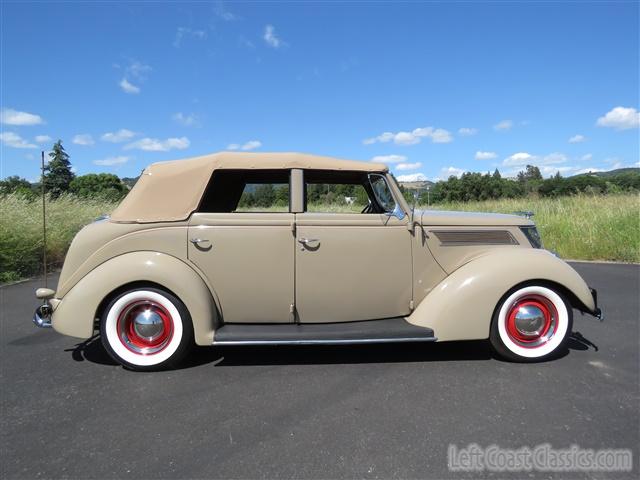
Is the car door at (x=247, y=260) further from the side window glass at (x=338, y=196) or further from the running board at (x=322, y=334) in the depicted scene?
the side window glass at (x=338, y=196)

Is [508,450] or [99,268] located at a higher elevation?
[99,268]

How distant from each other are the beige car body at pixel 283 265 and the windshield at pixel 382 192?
166 millimetres

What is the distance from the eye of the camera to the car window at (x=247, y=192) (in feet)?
11.7

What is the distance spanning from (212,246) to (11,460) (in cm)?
180

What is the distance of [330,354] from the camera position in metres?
3.54

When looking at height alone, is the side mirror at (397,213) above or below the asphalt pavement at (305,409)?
above

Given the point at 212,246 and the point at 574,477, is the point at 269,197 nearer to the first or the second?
the point at 212,246

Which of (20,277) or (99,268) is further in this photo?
(20,277)

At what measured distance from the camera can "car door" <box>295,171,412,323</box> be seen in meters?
3.32

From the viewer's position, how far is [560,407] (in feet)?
8.46

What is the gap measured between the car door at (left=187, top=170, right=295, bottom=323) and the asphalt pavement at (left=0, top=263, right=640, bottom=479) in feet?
1.61

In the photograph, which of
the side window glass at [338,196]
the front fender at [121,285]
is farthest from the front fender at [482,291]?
the front fender at [121,285]

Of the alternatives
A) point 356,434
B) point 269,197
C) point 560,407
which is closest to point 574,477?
point 560,407

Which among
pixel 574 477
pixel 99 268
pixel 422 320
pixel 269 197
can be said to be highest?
pixel 269 197
